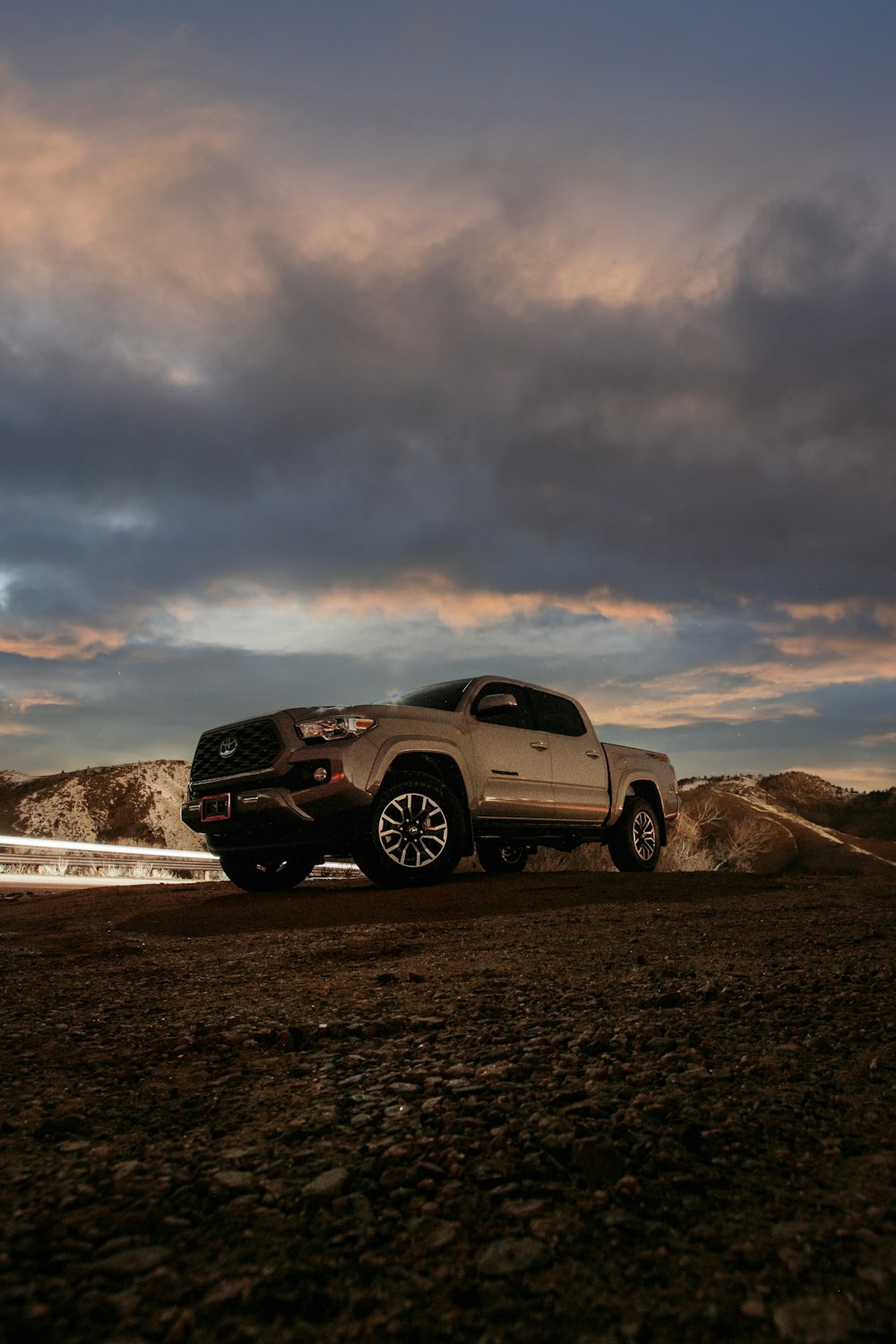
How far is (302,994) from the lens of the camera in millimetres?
3602

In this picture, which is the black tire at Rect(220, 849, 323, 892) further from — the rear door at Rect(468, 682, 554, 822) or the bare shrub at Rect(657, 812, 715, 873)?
the bare shrub at Rect(657, 812, 715, 873)

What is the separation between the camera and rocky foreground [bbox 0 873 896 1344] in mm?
1306

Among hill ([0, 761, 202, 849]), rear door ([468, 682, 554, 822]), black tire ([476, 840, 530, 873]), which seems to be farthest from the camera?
hill ([0, 761, 202, 849])

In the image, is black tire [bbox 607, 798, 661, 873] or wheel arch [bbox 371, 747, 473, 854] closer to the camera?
wheel arch [bbox 371, 747, 473, 854]

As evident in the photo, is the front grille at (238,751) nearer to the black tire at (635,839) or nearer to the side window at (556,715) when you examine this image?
the side window at (556,715)

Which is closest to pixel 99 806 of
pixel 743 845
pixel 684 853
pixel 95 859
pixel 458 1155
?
pixel 95 859

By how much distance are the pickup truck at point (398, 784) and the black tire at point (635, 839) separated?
2.27ft

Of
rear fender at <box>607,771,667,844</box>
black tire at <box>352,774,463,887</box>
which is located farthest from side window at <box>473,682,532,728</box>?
rear fender at <box>607,771,667,844</box>

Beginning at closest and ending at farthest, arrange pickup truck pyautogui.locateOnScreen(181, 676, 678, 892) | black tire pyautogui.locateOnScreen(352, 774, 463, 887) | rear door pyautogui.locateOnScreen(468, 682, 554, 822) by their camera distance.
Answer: pickup truck pyautogui.locateOnScreen(181, 676, 678, 892) → black tire pyautogui.locateOnScreen(352, 774, 463, 887) → rear door pyautogui.locateOnScreen(468, 682, 554, 822)

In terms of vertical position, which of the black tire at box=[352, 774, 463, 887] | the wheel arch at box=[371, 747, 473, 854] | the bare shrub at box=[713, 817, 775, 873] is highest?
the wheel arch at box=[371, 747, 473, 854]

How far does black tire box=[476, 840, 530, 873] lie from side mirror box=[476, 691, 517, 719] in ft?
8.49

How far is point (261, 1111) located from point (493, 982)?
1.65 metres

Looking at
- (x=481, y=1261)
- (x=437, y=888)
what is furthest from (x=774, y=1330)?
(x=437, y=888)

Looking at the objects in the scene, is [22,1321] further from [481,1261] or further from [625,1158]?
[625,1158]
